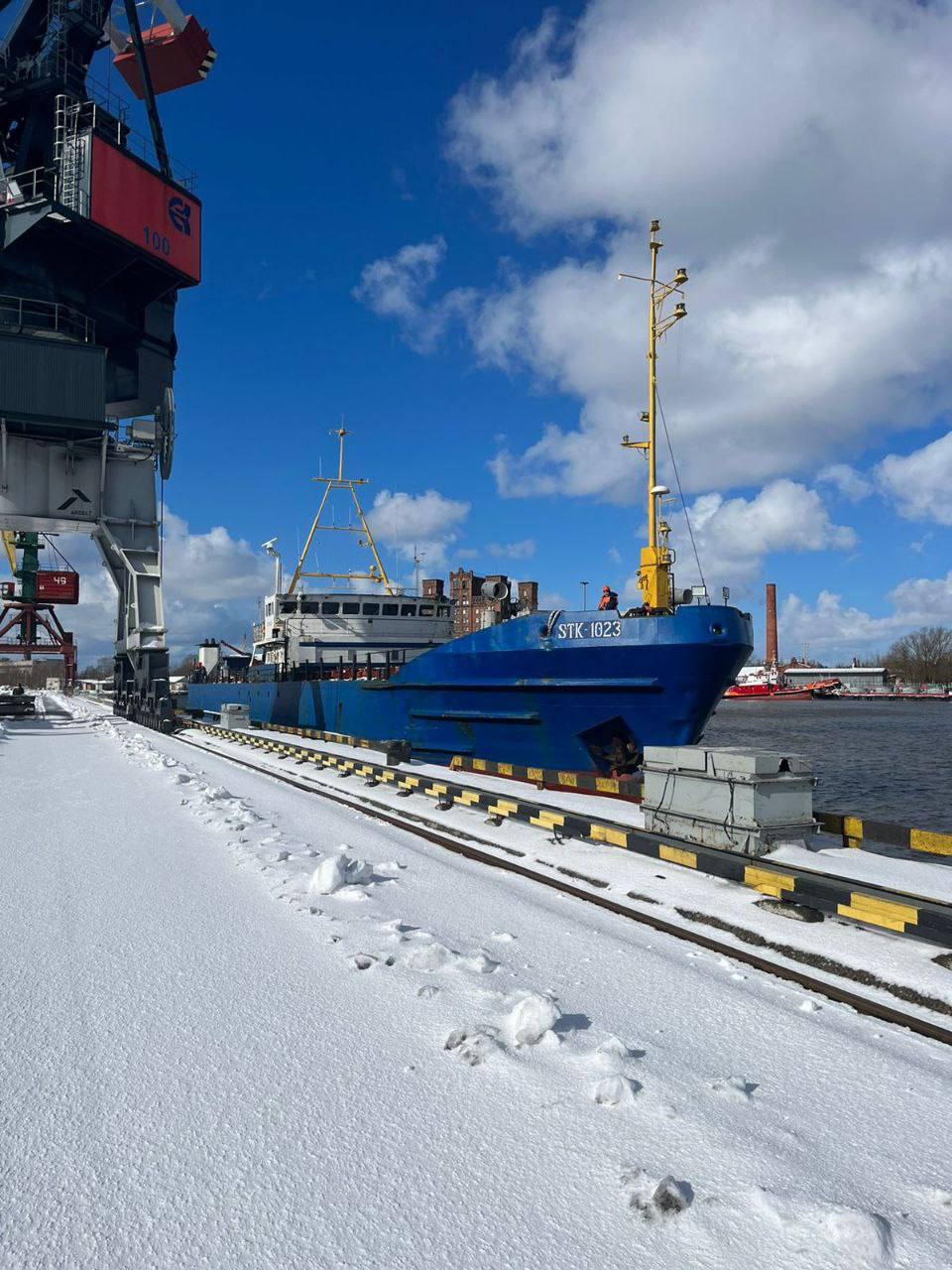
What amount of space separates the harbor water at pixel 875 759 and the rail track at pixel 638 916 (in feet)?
33.6

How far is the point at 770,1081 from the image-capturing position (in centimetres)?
285

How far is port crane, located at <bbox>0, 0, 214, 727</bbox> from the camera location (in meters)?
22.1

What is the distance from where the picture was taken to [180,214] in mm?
24750

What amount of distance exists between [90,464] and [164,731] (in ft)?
31.2

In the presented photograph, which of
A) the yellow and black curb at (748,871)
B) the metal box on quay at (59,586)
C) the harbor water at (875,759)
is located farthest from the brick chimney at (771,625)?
the yellow and black curb at (748,871)

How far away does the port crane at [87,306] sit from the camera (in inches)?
869

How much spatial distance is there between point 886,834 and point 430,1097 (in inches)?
206

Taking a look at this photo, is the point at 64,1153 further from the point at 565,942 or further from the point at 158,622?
the point at 158,622

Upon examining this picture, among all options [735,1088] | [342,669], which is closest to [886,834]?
[735,1088]

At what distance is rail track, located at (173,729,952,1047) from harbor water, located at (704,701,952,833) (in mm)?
10227

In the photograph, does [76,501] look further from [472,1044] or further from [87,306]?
[472,1044]

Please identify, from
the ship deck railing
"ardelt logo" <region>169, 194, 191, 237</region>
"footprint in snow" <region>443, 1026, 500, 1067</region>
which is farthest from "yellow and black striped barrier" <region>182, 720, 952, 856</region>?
"ardelt logo" <region>169, 194, 191, 237</region>

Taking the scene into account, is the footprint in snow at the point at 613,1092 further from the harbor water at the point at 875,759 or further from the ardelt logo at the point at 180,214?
the ardelt logo at the point at 180,214

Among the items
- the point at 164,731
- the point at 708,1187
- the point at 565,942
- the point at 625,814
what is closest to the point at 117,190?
the point at 164,731
